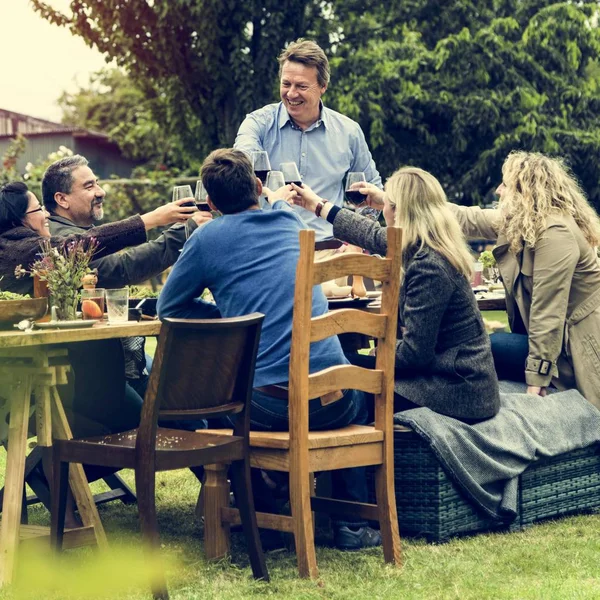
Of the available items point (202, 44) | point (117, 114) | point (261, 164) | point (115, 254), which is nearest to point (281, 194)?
point (261, 164)

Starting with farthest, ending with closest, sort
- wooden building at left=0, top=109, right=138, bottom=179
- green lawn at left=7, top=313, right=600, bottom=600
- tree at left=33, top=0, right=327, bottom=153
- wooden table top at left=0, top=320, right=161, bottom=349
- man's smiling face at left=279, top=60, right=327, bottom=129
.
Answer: wooden building at left=0, top=109, right=138, bottom=179, tree at left=33, top=0, right=327, bottom=153, man's smiling face at left=279, top=60, right=327, bottom=129, green lawn at left=7, top=313, right=600, bottom=600, wooden table top at left=0, top=320, right=161, bottom=349

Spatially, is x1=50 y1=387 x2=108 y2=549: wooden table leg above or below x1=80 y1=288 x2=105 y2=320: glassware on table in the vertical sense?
below

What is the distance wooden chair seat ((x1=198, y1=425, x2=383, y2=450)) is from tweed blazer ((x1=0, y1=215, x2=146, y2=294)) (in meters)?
1.10

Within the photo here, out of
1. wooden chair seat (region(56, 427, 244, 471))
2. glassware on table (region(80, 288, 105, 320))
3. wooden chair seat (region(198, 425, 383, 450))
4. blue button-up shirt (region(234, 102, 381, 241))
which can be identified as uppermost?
blue button-up shirt (region(234, 102, 381, 241))

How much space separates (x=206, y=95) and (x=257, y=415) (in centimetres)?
1397

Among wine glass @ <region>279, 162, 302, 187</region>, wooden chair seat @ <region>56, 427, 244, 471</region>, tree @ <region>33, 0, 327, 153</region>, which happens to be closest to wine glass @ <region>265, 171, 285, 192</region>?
wine glass @ <region>279, 162, 302, 187</region>

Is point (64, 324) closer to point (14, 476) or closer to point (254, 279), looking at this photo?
point (14, 476)

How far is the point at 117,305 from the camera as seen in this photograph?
3939 millimetres

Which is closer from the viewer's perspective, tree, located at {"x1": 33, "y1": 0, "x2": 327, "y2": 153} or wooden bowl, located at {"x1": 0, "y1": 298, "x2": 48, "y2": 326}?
wooden bowl, located at {"x1": 0, "y1": 298, "x2": 48, "y2": 326}

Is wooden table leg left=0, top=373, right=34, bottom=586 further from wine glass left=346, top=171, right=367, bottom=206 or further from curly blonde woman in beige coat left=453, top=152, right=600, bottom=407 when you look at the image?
curly blonde woman in beige coat left=453, top=152, right=600, bottom=407

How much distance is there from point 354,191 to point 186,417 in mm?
1721

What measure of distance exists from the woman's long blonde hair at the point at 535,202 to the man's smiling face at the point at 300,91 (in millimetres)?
1184

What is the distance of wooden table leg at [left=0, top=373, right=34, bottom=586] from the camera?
3746 mm

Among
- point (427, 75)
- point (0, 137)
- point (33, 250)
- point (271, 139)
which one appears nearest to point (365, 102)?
point (427, 75)
